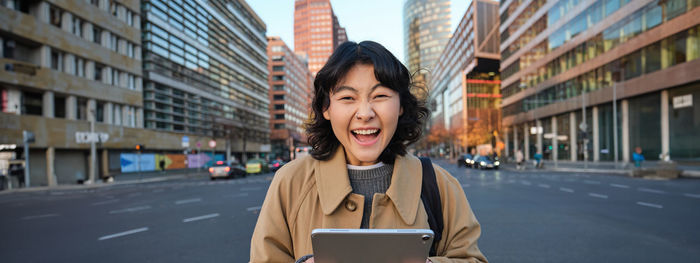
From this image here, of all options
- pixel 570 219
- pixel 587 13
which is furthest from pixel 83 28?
pixel 587 13

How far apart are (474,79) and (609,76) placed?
45.9 m

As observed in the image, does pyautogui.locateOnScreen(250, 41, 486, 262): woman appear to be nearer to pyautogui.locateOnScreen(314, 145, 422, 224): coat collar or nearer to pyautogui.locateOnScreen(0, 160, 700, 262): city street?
pyautogui.locateOnScreen(314, 145, 422, 224): coat collar

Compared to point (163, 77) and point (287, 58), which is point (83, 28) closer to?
point (163, 77)

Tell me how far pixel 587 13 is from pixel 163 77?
43494mm

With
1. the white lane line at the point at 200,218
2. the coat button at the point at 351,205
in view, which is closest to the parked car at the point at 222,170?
the white lane line at the point at 200,218

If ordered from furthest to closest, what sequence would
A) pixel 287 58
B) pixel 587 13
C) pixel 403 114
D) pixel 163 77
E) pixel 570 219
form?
pixel 287 58 → pixel 163 77 → pixel 587 13 → pixel 570 219 → pixel 403 114

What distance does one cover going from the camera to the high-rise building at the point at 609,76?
25.5 m

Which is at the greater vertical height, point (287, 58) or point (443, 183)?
point (287, 58)

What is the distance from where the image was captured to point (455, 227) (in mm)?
1695

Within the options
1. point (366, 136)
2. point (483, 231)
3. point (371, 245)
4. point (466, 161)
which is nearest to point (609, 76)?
point (466, 161)

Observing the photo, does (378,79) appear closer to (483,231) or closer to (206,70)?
(483,231)

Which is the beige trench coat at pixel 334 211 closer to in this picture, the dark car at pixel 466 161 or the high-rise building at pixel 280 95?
the dark car at pixel 466 161

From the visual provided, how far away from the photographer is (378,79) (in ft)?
5.58

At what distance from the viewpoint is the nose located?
167 centimetres
